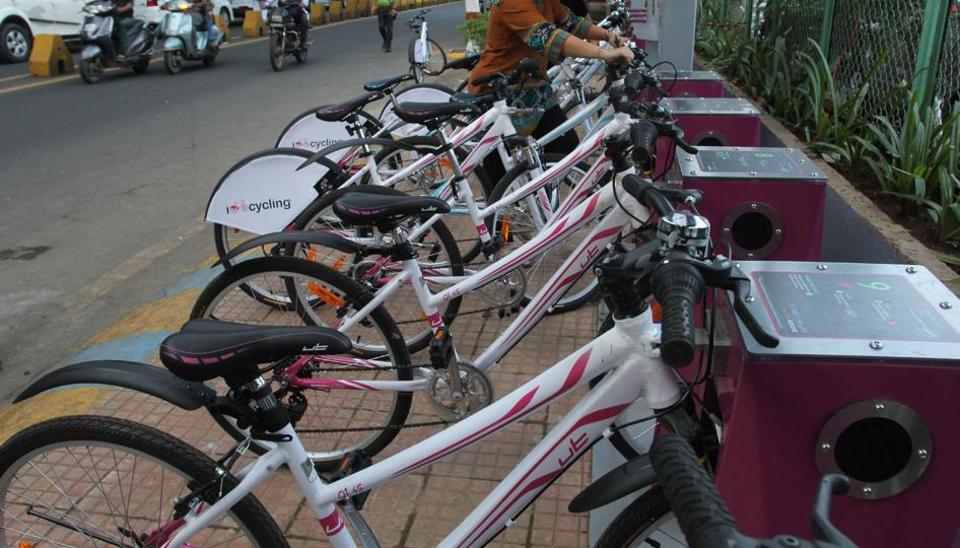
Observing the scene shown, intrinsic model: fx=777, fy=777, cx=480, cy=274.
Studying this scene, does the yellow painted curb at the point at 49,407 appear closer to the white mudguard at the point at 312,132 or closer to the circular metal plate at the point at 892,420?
the white mudguard at the point at 312,132

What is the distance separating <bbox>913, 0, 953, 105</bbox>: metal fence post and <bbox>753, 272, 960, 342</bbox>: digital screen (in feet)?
8.44

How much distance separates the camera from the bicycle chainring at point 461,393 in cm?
292

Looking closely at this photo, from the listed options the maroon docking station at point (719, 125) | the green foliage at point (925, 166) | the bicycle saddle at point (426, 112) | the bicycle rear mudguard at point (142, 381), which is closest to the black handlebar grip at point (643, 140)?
the maroon docking station at point (719, 125)

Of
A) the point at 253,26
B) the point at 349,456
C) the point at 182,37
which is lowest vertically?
the point at 349,456

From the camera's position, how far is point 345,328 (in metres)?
2.88

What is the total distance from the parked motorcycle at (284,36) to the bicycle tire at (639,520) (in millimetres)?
12197

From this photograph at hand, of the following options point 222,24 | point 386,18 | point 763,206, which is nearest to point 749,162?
point 763,206

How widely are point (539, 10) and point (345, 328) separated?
2.36 meters

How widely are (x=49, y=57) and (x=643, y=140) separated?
1226 cm

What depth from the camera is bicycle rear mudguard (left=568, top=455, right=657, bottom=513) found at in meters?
1.62

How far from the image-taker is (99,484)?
7.11ft

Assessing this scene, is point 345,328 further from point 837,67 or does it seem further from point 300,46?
point 300,46

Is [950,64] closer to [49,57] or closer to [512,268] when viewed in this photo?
[512,268]

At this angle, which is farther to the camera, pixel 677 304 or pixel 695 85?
pixel 695 85
